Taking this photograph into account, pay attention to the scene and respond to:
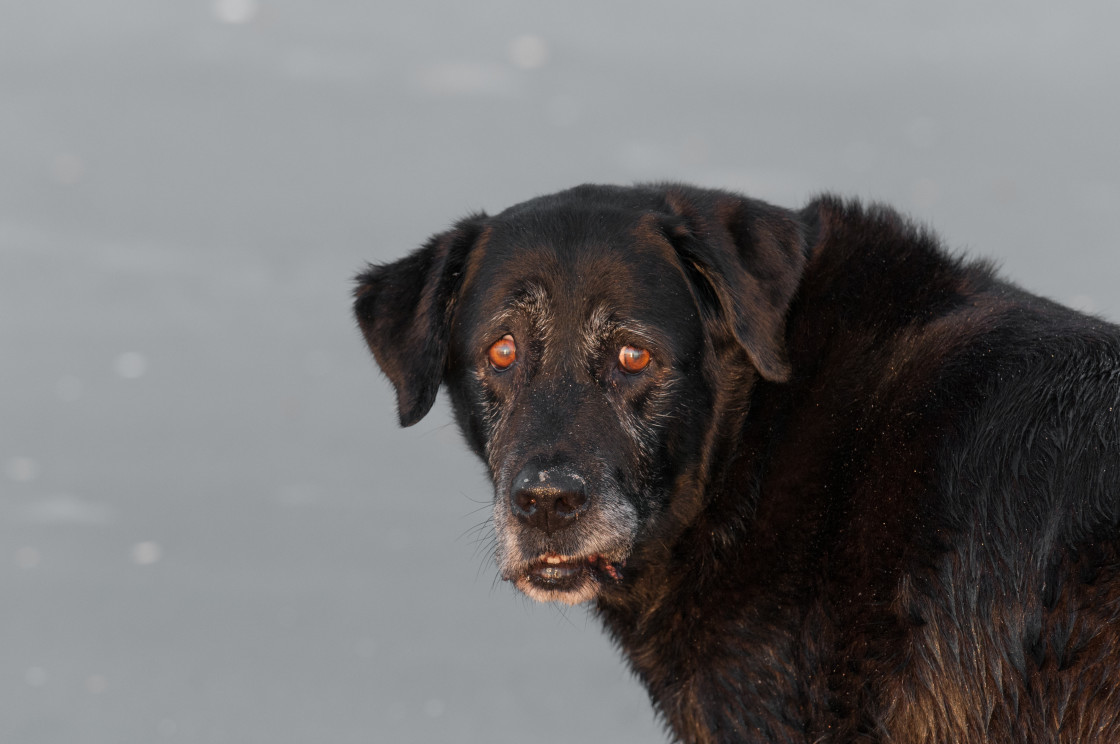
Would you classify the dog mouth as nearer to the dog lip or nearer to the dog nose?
the dog lip

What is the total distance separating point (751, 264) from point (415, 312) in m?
1.43

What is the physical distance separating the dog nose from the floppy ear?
829mm

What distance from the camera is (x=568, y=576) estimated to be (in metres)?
4.51

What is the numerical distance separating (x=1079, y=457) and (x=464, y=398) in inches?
93.6

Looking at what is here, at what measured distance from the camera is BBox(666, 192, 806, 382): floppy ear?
14.8ft

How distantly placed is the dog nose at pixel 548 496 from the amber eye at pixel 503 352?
57 centimetres

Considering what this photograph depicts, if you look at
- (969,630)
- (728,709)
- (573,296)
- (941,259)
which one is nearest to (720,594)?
(728,709)

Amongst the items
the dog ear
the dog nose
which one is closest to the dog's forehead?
the dog ear

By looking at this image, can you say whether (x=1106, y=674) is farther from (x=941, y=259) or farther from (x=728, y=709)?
(x=941, y=259)

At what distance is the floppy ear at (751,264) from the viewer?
4.50m

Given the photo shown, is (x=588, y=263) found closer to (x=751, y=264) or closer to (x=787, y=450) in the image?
(x=751, y=264)

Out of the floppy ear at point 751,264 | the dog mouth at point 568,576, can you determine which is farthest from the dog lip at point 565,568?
the floppy ear at point 751,264

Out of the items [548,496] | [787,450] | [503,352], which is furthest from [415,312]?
[787,450]

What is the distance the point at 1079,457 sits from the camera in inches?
149
